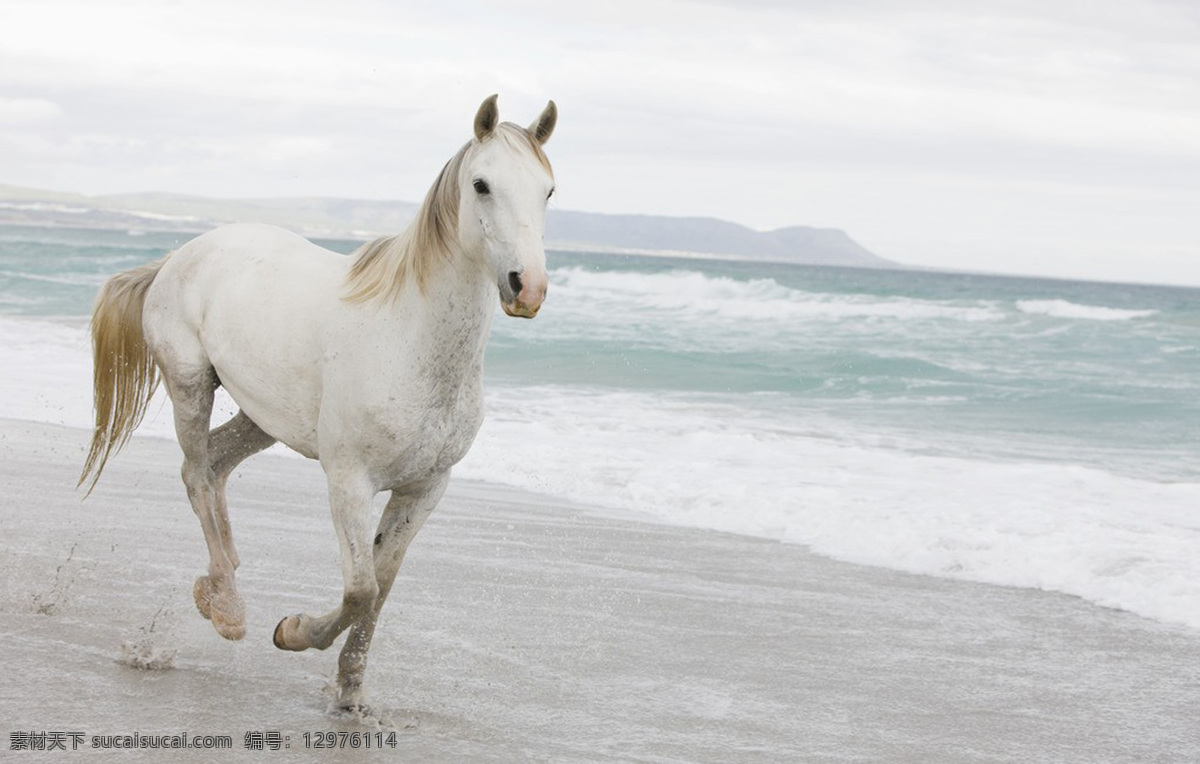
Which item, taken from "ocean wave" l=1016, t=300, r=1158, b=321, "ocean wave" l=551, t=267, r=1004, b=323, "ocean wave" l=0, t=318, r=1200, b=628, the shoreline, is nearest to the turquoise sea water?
"ocean wave" l=0, t=318, r=1200, b=628

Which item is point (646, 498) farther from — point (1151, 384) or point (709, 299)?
point (709, 299)

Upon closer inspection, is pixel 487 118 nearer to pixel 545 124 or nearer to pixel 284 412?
pixel 545 124

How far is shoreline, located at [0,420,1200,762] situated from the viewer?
4012 millimetres

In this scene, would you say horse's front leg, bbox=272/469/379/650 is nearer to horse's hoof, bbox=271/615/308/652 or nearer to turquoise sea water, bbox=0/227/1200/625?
horse's hoof, bbox=271/615/308/652

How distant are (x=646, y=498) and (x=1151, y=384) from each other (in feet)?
55.0

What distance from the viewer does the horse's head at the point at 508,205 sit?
3320 mm

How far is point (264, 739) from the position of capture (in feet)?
12.2

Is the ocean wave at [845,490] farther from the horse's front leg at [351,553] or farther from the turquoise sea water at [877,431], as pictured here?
the horse's front leg at [351,553]

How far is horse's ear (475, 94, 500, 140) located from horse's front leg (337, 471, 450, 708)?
1046 millimetres

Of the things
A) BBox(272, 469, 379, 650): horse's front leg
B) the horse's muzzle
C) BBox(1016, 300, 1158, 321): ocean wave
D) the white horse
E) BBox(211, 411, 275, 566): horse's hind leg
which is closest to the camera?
the horse's muzzle

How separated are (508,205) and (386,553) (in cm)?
122

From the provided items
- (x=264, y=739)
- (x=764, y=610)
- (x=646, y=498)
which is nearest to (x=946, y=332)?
(x=646, y=498)

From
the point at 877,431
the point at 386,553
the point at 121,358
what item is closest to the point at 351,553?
the point at 386,553

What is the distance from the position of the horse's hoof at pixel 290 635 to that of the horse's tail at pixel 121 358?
1368 mm
